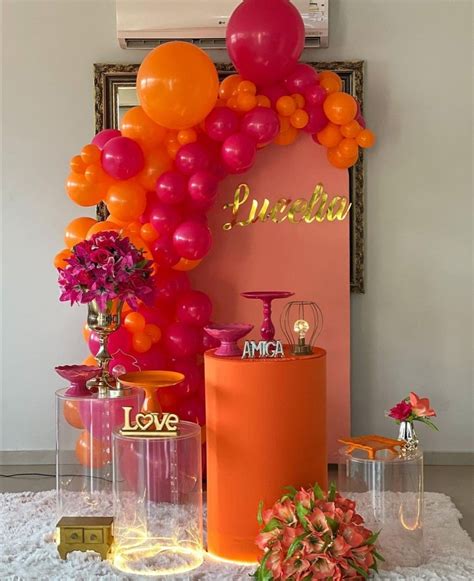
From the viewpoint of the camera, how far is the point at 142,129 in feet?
11.8

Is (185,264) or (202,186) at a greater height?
(202,186)

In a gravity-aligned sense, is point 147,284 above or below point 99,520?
above

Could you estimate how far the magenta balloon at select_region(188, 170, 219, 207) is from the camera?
3.58m

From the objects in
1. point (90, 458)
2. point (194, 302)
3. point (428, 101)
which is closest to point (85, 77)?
point (194, 302)

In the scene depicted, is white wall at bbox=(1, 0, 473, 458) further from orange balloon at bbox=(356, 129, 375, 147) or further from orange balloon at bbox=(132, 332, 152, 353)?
orange balloon at bbox=(132, 332, 152, 353)

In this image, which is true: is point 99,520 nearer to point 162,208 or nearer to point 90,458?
point 90,458

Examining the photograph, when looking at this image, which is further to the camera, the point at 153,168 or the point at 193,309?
the point at 193,309

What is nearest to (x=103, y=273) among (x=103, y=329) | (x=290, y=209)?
(x=103, y=329)

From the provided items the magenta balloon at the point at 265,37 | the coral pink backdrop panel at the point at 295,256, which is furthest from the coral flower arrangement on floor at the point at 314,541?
the magenta balloon at the point at 265,37

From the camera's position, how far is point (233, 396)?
284 centimetres

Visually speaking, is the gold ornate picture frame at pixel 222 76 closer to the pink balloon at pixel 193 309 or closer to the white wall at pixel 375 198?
the white wall at pixel 375 198

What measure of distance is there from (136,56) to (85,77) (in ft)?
0.98

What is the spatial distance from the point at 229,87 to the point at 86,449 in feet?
5.91

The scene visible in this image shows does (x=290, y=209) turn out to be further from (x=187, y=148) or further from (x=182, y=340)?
(x=182, y=340)
